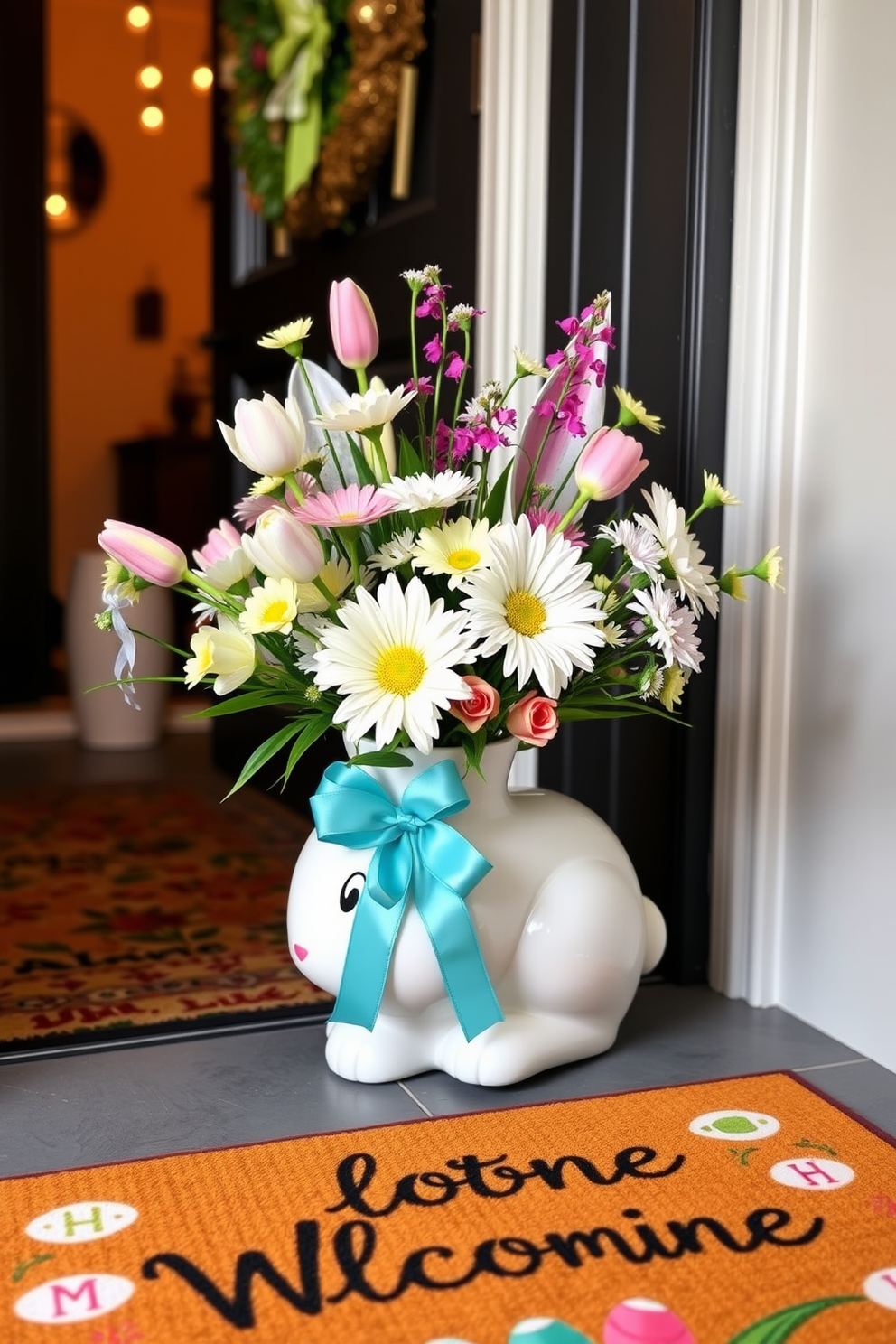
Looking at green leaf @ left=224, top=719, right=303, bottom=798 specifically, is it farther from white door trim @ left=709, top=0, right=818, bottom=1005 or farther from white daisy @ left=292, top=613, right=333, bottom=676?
white door trim @ left=709, top=0, right=818, bottom=1005

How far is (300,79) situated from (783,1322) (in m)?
2.01

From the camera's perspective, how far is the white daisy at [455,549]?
126cm

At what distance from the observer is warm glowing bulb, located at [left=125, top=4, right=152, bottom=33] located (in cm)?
529

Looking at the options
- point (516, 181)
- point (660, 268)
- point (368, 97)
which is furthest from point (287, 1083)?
point (368, 97)

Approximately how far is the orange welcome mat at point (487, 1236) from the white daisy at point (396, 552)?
0.52 meters

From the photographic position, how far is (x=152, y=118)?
5.62m

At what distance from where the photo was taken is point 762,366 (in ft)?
5.27

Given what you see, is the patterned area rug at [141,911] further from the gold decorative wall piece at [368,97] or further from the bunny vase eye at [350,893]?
the gold decorative wall piece at [368,97]

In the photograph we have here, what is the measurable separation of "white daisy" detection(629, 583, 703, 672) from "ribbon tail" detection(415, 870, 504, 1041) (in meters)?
0.30

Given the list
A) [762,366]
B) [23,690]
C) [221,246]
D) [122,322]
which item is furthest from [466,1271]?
[122,322]

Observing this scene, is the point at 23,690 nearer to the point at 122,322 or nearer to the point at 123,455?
the point at 123,455

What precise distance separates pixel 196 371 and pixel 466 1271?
213 inches

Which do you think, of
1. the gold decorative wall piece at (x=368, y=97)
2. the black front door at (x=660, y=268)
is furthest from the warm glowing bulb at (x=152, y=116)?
the black front door at (x=660, y=268)

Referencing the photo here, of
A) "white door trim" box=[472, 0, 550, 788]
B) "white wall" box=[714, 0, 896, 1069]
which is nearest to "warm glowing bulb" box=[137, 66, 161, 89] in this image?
"white door trim" box=[472, 0, 550, 788]
